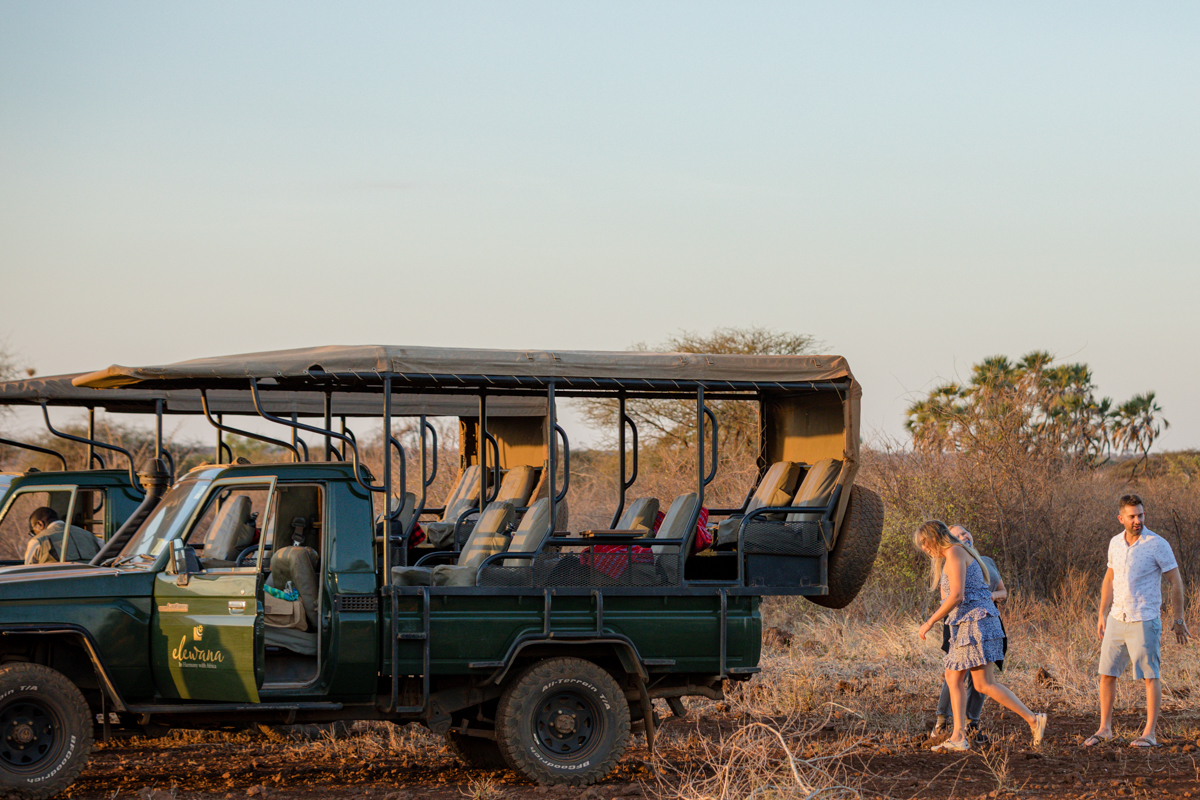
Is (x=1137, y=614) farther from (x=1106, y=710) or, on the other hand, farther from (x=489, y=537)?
(x=489, y=537)

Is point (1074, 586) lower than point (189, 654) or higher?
lower

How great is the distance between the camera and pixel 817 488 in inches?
344

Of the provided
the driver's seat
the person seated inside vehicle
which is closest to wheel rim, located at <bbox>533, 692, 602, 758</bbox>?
the driver's seat

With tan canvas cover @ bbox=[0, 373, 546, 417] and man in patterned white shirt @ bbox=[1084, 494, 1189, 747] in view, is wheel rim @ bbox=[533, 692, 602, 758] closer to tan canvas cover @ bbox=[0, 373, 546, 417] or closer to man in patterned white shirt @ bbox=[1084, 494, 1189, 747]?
man in patterned white shirt @ bbox=[1084, 494, 1189, 747]

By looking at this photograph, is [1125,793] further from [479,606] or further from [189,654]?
[189,654]

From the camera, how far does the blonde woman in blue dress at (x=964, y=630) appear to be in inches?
349

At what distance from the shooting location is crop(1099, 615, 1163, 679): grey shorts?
29.4ft

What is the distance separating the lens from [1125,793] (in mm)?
7508

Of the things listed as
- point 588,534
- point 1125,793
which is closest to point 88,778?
point 588,534

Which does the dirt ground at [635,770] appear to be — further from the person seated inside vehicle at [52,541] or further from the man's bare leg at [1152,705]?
the person seated inside vehicle at [52,541]

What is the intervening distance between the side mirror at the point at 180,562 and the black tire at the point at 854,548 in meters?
3.98

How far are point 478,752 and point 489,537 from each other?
1.42 metres

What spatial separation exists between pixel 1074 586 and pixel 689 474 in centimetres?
890

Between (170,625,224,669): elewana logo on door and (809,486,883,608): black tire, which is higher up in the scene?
(809,486,883,608): black tire
